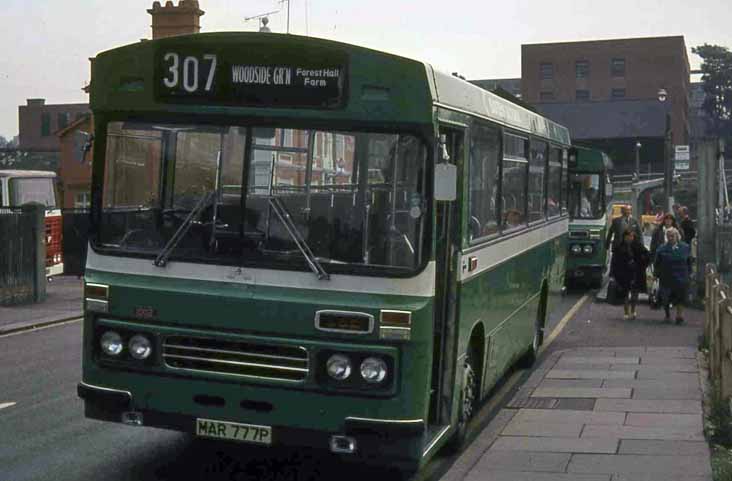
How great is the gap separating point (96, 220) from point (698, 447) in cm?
508

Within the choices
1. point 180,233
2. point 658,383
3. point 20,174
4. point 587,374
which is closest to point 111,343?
point 180,233

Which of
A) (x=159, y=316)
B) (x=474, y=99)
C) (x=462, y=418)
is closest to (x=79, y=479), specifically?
(x=159, y=316)

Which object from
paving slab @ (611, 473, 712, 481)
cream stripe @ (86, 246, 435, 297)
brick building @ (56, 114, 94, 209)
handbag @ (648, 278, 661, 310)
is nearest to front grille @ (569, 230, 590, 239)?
handbag @ (648, 278, 661, 310)

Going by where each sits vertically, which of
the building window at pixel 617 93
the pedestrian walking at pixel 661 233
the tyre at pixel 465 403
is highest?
the building window at pixel 617 93

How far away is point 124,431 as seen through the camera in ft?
34.1

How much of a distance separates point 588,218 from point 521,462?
64.5 feet

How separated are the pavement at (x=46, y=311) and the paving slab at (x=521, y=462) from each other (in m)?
11.0

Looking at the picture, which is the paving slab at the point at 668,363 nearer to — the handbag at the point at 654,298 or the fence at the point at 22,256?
the handbag at the point at 654,298

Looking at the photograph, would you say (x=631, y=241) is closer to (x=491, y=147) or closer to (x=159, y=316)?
(x=491, y=147)

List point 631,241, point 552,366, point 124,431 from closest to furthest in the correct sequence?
point 124,431 < point 552,366 < point 631,241

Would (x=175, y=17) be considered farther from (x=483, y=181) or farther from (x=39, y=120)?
(x=39, y=120)

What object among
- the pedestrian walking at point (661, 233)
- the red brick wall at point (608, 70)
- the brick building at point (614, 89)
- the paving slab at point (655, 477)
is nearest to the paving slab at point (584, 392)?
the paving slab at point (655, 477)

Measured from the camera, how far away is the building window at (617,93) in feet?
385

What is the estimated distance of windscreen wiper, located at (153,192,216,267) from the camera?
26.0 ft
